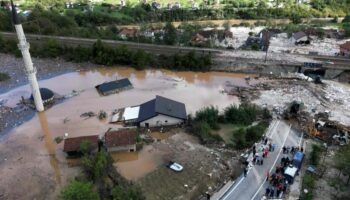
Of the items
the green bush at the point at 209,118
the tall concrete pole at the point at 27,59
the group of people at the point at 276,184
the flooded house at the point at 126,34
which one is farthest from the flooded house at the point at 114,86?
the group of people at the point at 276,184

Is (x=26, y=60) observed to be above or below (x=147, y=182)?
above

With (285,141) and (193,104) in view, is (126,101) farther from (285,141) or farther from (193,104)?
(285,141)

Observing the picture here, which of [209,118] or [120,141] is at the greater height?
[209,118]

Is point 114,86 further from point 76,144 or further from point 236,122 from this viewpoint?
point 236,122

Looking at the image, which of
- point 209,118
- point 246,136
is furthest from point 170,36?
point 246,136

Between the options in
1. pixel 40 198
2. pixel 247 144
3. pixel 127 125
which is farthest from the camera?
pixel 127 125

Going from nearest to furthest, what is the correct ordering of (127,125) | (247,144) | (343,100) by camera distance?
(247,144)
(127,125)
(343,100)

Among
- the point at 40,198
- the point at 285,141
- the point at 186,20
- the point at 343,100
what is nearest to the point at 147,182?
the point at 40,198
